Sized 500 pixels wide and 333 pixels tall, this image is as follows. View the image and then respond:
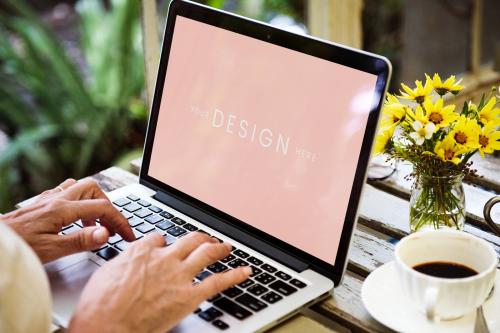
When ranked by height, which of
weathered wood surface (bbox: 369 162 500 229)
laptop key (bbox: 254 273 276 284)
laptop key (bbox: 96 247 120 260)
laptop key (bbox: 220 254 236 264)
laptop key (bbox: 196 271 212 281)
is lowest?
laptop key (bbox: 96 247 120 260)

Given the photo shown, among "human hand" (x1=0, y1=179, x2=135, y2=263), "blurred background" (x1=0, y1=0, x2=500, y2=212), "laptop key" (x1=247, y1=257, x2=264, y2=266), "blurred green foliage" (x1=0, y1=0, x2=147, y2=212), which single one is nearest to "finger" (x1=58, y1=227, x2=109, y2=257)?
"human hand" (x1=0, y1=179, x2=135, y2=263)

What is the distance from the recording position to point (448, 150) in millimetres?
→ 984

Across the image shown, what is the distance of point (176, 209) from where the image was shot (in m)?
1.15

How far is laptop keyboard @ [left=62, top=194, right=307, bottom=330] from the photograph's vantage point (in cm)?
90

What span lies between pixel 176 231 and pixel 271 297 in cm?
23

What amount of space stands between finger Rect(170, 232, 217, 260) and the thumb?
0.14 metres

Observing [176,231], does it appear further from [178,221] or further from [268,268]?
[268,268]

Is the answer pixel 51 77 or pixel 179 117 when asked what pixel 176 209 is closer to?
pixel 179 117

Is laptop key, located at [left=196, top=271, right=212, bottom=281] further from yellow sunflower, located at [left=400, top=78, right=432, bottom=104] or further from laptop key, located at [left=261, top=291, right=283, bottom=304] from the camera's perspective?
yellow sunflower, located at [left=400, top=78, right=432, bottom=104]

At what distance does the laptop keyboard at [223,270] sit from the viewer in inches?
35.3

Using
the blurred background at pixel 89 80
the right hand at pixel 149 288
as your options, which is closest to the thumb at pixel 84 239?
the right hand at pixel 149 288

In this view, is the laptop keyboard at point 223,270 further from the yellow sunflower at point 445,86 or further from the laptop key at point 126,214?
the yellow sunflower at point 445,86

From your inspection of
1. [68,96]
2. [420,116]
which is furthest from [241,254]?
[68,96]

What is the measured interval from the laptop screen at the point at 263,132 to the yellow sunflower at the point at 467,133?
159mm
